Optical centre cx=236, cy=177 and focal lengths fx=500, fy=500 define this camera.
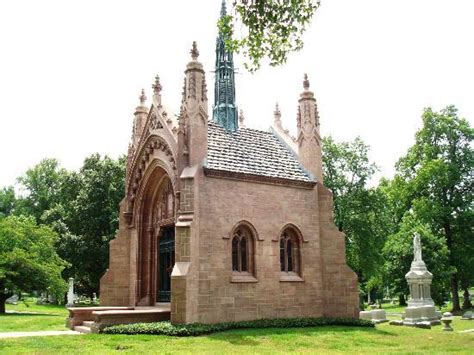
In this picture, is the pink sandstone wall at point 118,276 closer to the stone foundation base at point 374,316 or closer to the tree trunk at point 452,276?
the stone foundation base at point 374,316

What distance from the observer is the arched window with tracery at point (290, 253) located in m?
21.2

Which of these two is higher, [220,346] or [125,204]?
[125,204]

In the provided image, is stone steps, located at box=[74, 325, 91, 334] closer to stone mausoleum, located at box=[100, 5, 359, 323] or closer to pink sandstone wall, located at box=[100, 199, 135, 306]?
stone mausoleum, located at box=[100, 5, 359, 323]

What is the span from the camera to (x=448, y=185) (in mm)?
39500

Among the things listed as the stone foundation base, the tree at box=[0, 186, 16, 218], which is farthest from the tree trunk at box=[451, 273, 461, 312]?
the tree at box=[0, 186, 16, 218]

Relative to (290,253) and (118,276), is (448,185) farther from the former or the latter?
(118,276)

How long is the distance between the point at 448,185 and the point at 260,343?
29.9m

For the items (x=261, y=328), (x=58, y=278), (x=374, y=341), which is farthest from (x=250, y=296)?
(x=58, y=278)

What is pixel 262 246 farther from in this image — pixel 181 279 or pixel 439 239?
pixel 439 239

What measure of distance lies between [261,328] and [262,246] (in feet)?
11.3

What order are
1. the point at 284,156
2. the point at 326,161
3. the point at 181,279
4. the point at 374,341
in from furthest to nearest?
the point at 326,161 < the point at 284,156 < the point at 181,279 < the point at 374,341

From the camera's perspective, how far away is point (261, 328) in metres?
18.1

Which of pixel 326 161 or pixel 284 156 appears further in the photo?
pixel 326 161

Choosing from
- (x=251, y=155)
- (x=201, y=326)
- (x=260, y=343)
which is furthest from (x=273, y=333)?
(x=251, y=155)
